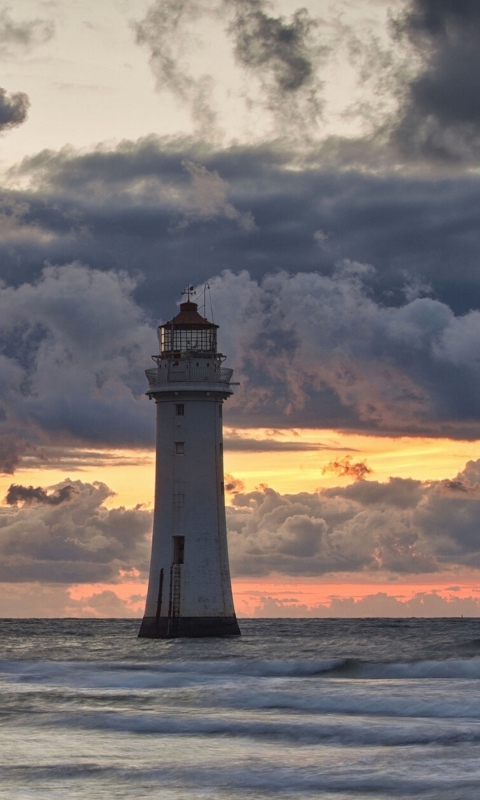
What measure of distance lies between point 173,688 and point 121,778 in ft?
53.4

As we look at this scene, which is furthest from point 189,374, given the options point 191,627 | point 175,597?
point 191,627

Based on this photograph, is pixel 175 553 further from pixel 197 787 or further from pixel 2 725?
pixel 197 787

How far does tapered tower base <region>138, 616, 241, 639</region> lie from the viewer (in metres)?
49.7

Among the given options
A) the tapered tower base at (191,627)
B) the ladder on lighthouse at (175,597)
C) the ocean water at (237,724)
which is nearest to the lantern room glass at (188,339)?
the ladder on lighthouse at (175,597)

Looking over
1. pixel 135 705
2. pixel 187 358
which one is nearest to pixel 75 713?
pixel 135 705

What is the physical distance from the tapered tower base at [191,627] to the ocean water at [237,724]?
515 mm

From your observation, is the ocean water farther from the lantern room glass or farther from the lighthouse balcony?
the lantern room glass

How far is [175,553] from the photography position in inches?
1975

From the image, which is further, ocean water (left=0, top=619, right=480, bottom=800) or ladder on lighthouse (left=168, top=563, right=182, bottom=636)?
ladder on lighthouse (left=168, top=563, right=182, bottom=636)

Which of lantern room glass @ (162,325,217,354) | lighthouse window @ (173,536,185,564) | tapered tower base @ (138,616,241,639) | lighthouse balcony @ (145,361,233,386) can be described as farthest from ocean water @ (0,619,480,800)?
lantern room glass @ (162,325,217,354)

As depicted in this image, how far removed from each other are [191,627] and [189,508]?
4.59 metres

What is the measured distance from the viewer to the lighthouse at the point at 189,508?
49.8 metres

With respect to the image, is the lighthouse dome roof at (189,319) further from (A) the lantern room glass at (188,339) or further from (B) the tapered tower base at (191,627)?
(B) the tapered tower base at (191,627)

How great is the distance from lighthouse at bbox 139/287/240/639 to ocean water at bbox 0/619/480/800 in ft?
3.75
